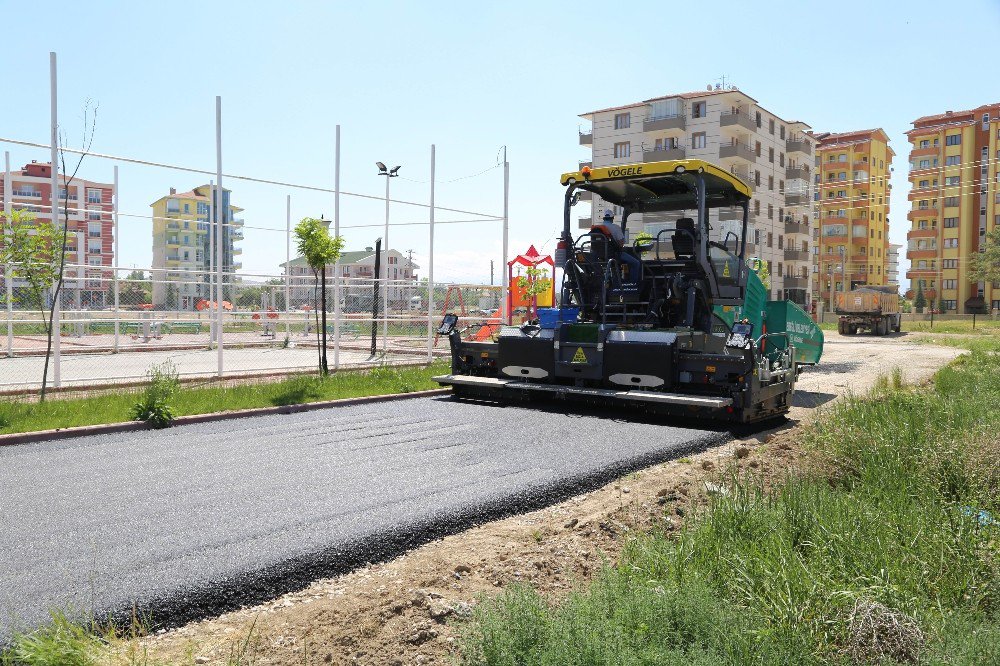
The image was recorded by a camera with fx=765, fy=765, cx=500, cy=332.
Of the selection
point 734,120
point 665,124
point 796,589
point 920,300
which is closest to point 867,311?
point 734,120

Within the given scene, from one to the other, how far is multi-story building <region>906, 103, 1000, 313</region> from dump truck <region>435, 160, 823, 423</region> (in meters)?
82.1

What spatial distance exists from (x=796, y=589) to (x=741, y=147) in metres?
60.9

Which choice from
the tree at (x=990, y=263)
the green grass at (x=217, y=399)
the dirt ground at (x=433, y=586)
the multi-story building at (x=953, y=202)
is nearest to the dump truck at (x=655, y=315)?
the green grass at (x=217, y=399)

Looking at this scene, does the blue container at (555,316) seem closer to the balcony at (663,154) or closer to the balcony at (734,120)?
the balcony at (663,154)

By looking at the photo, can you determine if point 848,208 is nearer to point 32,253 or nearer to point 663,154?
point 663,154

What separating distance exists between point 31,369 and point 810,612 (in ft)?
49.4

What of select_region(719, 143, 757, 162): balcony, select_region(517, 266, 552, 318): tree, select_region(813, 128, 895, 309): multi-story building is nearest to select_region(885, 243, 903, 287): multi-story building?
select_region(813, 128, 895, 309): multi-story building

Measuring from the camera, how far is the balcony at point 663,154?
60.1m

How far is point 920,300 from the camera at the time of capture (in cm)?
7819

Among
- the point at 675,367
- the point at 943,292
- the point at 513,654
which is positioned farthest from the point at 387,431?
the point at 943,292

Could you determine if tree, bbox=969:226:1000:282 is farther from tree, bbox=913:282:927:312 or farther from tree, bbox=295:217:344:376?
tree, bbox=295:217:344:376

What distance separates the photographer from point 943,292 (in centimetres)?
8394

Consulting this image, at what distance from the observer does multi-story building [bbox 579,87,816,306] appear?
5981 cm

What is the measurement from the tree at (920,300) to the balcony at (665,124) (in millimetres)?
35769
